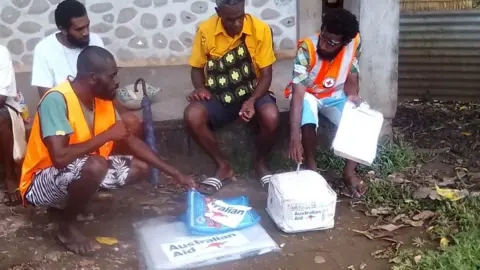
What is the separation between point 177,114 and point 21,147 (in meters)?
1.16

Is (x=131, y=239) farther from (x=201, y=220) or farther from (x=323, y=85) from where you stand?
(x=323, y=85)

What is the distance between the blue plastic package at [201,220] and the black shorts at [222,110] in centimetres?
83

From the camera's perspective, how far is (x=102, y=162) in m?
3.39

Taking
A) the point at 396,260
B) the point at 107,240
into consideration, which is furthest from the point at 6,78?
the point at 396,260

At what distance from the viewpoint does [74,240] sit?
3584 mm

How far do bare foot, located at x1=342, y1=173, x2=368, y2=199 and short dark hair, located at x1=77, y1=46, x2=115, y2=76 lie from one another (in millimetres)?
1848

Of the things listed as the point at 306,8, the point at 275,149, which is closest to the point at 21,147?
the point at 275,149

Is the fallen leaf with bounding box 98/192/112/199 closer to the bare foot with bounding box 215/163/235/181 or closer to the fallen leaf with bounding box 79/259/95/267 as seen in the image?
the bare foot with bounding box 215/163/235/181

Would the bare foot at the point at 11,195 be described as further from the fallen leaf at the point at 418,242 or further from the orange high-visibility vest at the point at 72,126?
the fallen leaf at the point at 418,242

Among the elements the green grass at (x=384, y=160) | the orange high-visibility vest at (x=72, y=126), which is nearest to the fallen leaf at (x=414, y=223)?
the green grass at (x=384, y=160)

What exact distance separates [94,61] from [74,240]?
104 cm

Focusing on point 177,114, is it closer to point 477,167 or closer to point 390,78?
point 390,78

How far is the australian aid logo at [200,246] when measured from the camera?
3.40 metres

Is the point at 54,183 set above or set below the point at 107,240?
above
